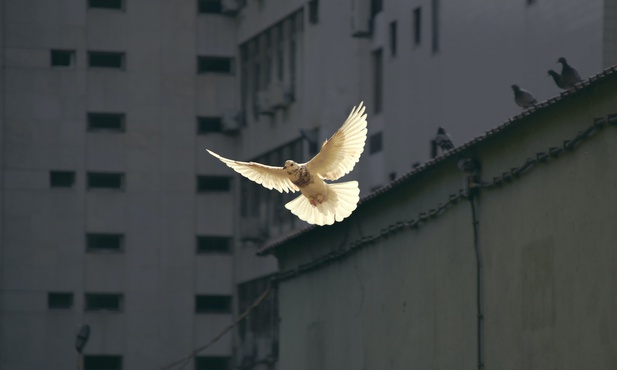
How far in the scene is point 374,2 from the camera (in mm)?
A: 62719

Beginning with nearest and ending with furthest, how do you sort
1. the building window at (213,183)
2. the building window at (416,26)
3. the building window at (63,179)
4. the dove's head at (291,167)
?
the dove's head at (291,167), the building window at (416,26), the building window at (63,179), the building window at (213,183)

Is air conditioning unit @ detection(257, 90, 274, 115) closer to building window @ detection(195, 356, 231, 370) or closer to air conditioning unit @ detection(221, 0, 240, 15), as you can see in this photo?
air conditioning unit @ detection(221, 0, 240, 15)

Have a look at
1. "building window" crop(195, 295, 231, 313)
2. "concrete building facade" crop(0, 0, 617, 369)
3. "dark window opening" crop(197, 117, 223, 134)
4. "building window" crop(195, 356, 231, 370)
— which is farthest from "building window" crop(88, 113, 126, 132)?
"building window" crop(195, 356, 231, 370)

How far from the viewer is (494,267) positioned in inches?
1182

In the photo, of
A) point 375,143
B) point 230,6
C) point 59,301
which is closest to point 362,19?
point 375,143

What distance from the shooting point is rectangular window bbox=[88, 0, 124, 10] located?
268 ft

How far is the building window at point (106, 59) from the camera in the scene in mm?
81375

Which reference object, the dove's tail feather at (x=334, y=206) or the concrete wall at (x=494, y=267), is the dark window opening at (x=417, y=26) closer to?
the concrete wall at (x=494, y=267)

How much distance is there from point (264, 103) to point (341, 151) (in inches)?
1856

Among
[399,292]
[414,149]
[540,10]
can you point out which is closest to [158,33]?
[414,149]

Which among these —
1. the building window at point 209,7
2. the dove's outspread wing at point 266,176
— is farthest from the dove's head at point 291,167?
the building window at point 209,7

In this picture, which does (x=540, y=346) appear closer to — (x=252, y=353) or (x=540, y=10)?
(x=540, y=10)

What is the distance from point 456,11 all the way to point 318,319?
47.9 ft

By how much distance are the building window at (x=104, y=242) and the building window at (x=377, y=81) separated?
2116 cm
